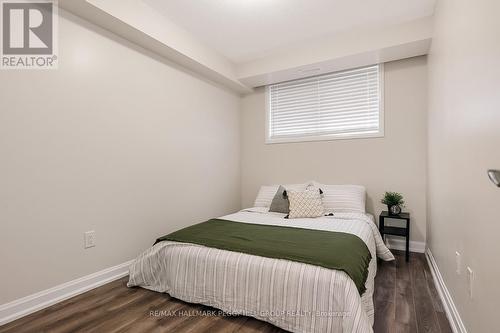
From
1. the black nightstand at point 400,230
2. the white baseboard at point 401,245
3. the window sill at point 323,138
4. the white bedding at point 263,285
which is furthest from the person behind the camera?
the window sill at point 323,138

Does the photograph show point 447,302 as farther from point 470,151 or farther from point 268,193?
point 268,193

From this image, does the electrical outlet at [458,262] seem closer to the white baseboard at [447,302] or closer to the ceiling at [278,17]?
the white baseboard at [447,302]

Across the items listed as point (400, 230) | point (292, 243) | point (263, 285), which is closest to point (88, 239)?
point (263, 285)

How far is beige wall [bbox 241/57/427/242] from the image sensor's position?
10.0 feet

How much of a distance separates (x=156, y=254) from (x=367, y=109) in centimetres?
299

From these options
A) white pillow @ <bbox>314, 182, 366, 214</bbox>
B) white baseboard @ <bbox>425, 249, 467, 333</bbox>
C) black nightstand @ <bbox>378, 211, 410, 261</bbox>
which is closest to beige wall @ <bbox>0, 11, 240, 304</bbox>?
white pillow @ <bbox>314, 182, 366, 214</bbox>

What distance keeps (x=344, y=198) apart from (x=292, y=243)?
4.68 feet

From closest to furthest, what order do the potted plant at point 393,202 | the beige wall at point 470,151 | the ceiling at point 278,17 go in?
the beige wall at point 470,151 < the ceiling at point 278,17 < the potted plant at point 393,202

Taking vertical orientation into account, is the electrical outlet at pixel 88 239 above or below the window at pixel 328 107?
below

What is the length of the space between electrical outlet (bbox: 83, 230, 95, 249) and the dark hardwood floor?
38 cm

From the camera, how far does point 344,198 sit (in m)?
3.06

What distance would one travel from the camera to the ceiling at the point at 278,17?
8.05ft

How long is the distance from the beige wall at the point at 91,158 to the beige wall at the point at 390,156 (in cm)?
146

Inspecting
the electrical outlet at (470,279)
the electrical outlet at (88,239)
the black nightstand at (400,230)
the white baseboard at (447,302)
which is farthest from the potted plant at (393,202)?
the electrical outlet at (88,239)
